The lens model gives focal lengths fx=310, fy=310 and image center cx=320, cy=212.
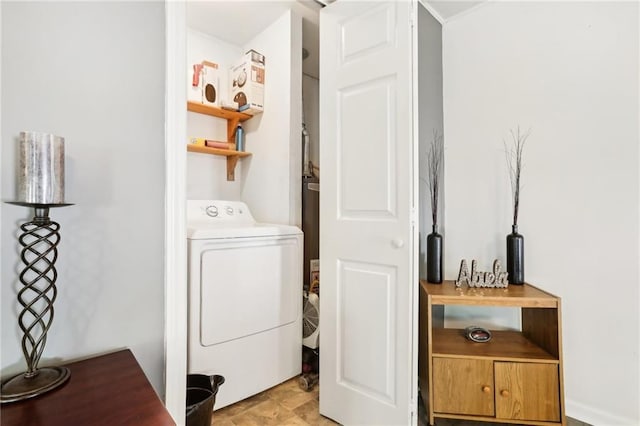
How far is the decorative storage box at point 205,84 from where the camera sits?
2.27 m

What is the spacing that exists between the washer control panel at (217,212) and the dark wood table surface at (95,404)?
4.31 feet

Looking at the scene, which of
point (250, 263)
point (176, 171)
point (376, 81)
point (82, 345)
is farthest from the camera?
point (250, 263)

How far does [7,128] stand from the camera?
0.83 m

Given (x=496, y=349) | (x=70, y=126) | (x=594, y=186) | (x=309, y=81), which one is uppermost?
(x=309, y=81)

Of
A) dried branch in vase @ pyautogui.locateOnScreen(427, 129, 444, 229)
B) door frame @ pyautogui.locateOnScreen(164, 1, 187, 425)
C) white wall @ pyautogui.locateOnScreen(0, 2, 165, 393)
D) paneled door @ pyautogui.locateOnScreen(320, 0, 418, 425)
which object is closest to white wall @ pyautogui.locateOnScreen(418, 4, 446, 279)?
dried branch in vase @ pyautogui.locateOnScreen(427, 129, 444, 229)

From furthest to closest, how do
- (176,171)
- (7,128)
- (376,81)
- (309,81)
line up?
(309,81) < (376,81) < (176,171) < (7,128)

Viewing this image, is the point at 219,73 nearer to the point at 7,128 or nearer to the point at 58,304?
the point at 7,128

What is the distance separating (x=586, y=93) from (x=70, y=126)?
7.54 feet

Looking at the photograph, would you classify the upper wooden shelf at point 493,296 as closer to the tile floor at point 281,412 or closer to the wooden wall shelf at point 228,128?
the tile floor at point 281,412

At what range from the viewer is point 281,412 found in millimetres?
1726

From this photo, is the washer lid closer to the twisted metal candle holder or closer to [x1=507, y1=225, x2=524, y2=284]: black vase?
the twisted metal candle holder

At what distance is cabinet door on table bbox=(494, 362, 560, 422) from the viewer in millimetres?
1411

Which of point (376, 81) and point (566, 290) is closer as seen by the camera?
point (376, 81)

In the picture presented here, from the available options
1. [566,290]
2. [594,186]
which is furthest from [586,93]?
[566,290]
